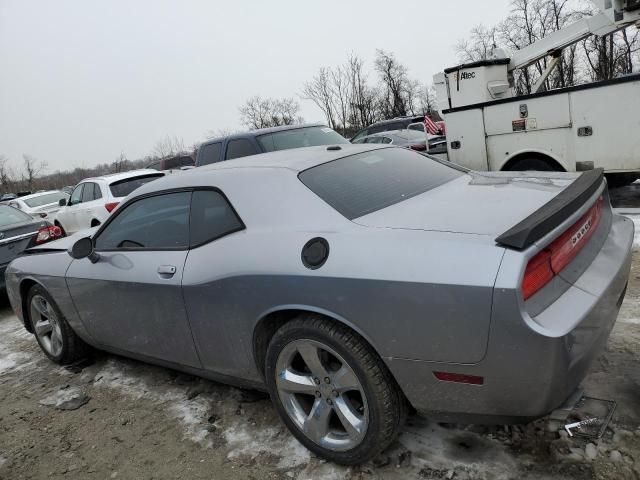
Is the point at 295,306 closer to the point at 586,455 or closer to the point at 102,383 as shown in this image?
the point at 586,455

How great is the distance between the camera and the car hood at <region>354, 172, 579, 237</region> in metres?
2.14

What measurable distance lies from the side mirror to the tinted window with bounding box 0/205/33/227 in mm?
4278

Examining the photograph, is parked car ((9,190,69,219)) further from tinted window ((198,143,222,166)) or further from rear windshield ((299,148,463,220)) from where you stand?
rear windshield ((299,148,463,220))

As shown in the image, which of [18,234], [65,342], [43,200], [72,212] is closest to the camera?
[65,342]

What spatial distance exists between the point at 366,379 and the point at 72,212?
950 centimetres

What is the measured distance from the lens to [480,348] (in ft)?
6.29

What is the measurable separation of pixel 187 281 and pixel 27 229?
5.22 meters

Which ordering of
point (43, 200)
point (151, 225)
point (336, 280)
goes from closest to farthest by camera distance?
point (336, 280) → point (151, 225) → point (43, 200)

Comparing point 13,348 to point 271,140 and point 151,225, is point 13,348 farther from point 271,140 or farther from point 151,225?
point 271,140

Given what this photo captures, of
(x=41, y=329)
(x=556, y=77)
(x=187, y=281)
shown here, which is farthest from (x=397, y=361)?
(x=556, y=77)

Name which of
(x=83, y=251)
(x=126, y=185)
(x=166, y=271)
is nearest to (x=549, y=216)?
(x=166, y=271)

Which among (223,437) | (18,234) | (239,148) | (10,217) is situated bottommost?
(223,437)

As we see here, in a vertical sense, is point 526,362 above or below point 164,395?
above

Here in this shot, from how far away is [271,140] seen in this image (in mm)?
7449
